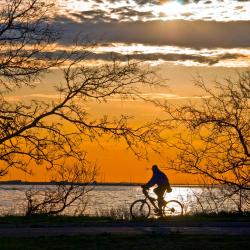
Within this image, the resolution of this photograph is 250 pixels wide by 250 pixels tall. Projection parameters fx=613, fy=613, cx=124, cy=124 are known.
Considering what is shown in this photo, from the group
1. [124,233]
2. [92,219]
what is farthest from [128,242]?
[92,219]

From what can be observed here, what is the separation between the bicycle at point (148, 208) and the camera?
73.0 feet

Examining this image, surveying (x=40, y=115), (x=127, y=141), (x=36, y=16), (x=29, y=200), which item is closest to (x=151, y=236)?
(x=127, y=141)

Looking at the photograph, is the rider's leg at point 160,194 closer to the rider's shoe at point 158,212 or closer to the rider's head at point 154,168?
the rider's shoe at point 158,212

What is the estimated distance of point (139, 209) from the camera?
22.6 meters

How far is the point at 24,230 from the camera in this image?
16.9 metres

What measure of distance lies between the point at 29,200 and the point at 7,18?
25.5 feet

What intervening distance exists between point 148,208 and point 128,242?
348 inches

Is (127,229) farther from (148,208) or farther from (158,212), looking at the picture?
(148,208)

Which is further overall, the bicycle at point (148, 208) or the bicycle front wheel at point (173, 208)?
the bicycle front wheel at point (173, 208)

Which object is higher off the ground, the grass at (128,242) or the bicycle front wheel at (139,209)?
the bicycle front wheel at (139,209)

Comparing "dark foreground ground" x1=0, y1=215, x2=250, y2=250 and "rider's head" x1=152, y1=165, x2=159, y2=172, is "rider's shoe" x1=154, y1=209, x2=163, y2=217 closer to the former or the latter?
"rider's head" x1=152, y1=165, x2=159, y2=172

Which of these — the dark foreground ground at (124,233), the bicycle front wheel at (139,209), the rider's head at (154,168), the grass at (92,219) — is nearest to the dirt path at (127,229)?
the dark foreground ground at (124,233)

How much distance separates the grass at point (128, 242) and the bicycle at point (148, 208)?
22.7ft

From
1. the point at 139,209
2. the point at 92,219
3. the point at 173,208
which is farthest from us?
the point at 173,208
